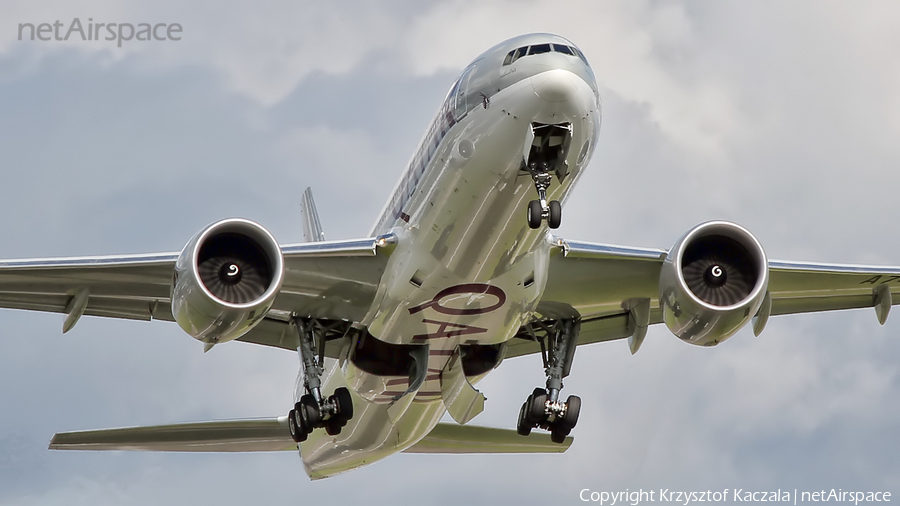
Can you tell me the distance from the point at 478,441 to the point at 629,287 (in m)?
5.87

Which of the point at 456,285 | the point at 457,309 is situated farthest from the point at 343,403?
the point at 456,285

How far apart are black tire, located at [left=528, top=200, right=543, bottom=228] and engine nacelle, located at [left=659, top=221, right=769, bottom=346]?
3450 millimetres

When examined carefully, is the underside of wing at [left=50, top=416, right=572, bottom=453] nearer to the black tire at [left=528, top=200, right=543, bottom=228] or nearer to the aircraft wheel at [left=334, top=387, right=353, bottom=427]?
the aircraft wheel at [left=334, top=387, right=353, bottom=427]

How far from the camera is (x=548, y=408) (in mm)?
20703

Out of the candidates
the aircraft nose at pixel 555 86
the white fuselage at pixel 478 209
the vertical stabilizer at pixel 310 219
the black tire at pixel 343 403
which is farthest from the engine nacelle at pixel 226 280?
the vertical stabilizer at pixel 310 219

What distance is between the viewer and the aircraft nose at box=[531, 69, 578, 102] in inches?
624

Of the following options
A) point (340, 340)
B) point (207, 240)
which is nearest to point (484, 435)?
point (340, 340)

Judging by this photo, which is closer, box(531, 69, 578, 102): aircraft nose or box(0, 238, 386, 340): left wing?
box(531, 69, 578, 102): aircraft nose

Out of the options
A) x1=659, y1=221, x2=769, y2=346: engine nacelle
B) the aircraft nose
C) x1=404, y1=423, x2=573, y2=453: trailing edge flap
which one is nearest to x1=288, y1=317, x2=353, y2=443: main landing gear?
x1=404, y1=423, x2=573, y2=453: trailing edge flap

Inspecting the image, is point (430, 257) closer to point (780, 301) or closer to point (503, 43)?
point (503, 43)

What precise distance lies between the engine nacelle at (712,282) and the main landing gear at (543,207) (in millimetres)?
3244

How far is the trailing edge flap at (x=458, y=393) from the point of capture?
67.0 feet

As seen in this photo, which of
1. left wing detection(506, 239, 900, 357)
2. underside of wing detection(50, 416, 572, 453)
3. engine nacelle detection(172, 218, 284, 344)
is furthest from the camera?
underside of wing detection(50, 416, 572, 453)

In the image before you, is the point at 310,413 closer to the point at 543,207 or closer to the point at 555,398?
the point at 555,398
